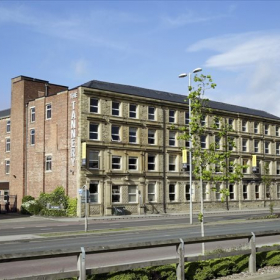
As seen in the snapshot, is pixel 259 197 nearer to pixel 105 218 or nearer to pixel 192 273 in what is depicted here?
pixel 105 218

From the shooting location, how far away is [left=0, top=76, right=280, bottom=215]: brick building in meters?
45.4

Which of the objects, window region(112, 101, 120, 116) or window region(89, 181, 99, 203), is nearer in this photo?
window region(89, 181, 99, 203)

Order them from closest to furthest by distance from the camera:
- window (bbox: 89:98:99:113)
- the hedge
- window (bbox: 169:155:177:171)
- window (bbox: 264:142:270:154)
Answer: the hedge → window (bbox: 89:98:99:113) → window (bbox: 169:155:177:171) → window (bbox: 264:142:270:154)

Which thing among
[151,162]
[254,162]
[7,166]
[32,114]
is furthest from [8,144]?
[254,162]

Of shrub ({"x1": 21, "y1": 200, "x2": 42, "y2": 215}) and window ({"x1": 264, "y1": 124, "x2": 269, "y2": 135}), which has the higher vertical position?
window ({"x1": 264, "y1": 124, "x2": 269, "y2": 135})

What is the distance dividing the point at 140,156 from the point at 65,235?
24895 mm

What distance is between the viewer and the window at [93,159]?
1777 inches

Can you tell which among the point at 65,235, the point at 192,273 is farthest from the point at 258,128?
the point at 192,273

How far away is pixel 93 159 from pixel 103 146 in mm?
1696

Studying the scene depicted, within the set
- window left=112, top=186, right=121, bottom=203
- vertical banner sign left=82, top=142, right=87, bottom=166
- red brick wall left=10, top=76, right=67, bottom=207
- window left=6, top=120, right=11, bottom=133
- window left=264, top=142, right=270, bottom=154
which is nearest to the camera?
vertical banner sign left=82, top=142, right=87, bottom=166

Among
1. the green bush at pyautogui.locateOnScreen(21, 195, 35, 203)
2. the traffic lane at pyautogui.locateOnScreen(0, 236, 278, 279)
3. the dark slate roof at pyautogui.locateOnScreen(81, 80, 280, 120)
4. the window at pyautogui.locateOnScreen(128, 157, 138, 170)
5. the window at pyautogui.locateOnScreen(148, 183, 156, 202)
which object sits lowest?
the traffic lane at pyautogui.locateOnScreen(0, 236, 278, 279)

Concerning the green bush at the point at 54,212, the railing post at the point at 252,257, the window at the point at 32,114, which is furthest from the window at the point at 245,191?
the railing post at the point at 252,257

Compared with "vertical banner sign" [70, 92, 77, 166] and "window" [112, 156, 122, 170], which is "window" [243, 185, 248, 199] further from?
"vertical banner sign" [70, 92, 77, 166]

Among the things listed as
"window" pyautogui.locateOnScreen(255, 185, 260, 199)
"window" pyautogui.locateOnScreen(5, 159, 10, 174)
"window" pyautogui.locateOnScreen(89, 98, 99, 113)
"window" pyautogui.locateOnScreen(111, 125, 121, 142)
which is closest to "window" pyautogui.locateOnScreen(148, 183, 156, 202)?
"window" pyautogui.locateOnScreen(111, 125, 121, 142)
